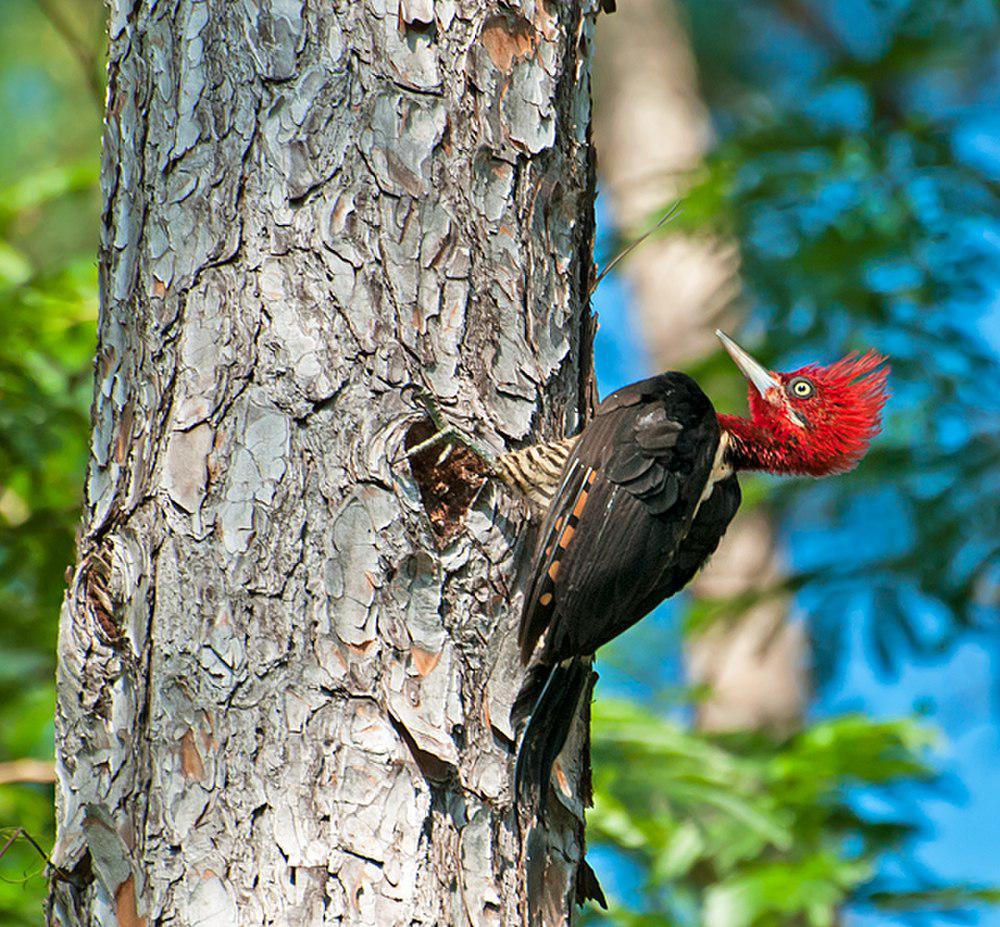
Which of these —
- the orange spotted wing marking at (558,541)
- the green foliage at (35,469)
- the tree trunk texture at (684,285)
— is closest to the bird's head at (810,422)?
the orange spotted wing marking at (558,541)

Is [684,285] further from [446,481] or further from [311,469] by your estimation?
[311,469]

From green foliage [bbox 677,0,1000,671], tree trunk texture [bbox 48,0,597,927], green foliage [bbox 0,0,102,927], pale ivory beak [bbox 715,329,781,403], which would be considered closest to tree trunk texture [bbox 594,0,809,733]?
green foliage [bbox 677,0,1000,671]

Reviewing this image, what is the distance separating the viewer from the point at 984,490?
19.3 ft

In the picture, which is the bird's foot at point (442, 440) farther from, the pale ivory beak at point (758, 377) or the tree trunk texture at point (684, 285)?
the tree trunk texture at point (684, 285)

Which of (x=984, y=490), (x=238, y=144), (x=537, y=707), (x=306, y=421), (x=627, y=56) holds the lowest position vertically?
(x=537, y=707)

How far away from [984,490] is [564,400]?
3.71m

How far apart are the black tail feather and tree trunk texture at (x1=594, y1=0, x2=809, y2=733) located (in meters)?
3.85

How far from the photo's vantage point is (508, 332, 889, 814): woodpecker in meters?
2.67

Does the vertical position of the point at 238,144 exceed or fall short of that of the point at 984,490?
it falls short

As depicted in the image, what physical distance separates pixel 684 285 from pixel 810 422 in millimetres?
5861

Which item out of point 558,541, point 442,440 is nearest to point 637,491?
point 558,541

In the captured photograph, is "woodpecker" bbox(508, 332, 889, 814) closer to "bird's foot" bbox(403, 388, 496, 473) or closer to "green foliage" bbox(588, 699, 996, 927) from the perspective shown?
"bird's foot" bbox(403, 388, 496, 473)

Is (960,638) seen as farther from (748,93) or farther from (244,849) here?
(748,93)

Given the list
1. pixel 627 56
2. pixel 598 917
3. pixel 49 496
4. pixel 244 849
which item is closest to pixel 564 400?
pixel 244 849
